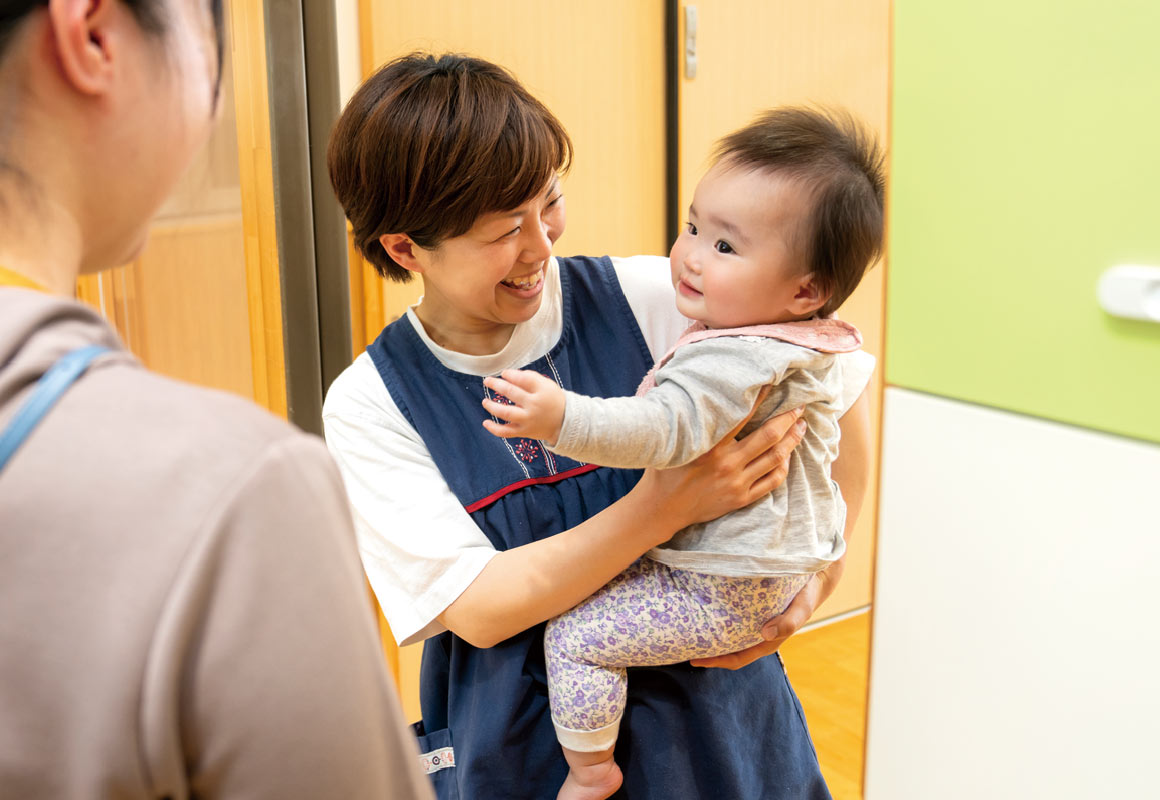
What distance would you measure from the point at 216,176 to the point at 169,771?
4.84 ft

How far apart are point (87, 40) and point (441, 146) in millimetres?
576

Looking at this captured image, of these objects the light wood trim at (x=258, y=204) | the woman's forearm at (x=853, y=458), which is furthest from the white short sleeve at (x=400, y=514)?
the light wood trim at (x=258, y=204)

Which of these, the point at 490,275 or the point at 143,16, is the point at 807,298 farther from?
the point at 143,16

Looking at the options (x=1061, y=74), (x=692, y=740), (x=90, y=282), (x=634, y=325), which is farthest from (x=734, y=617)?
(x=90, y=282)

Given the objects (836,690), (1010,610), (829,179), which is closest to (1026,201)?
(829,179)

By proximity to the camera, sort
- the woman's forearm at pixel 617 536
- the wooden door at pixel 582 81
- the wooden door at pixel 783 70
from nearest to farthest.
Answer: the woman's forearm at pixel 617 536 < the wooden door at pixel 582 81 < the wooden door at pixel 783 70

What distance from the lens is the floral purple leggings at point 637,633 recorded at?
3.06ft

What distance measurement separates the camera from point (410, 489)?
0.98 m

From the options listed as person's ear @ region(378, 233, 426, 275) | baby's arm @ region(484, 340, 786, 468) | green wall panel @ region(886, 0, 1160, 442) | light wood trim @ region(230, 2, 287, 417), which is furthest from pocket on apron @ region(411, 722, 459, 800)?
light wood trim @ region(230, 2, 287, 417)

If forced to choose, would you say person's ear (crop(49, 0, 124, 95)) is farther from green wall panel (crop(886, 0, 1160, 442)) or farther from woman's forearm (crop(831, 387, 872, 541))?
woman's forearm (crop(831, 387, 872, 541))

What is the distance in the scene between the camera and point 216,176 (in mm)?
1638

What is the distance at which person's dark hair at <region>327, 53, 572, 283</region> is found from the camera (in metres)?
0.96

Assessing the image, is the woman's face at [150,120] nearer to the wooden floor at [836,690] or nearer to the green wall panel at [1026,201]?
the green wall panel at [1026,201]

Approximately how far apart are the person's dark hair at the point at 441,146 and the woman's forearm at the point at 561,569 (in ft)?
1.17
